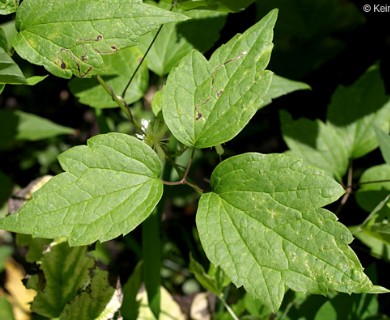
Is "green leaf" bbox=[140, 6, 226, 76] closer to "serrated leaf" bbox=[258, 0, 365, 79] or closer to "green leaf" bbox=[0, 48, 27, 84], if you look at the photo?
"green leaf" bbox=[0, 48, 27, 84]

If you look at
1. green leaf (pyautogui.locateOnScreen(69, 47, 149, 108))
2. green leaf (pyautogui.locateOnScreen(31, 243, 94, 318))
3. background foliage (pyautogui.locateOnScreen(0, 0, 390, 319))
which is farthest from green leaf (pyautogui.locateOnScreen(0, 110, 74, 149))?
green leaf (pyautogui.locateOnScreen(31, 243, 94, 318))

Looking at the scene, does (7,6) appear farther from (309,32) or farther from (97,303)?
(309,32)

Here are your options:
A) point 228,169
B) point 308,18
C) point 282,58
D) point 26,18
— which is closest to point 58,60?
point 26,18

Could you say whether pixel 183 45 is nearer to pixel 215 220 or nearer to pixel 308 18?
pixel 215 220

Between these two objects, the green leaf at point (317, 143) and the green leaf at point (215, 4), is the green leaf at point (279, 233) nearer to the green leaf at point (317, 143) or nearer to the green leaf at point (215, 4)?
the green leaf at point (215, 4)

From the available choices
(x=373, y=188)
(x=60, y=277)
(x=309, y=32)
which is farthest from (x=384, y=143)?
(x=309, y=32)
